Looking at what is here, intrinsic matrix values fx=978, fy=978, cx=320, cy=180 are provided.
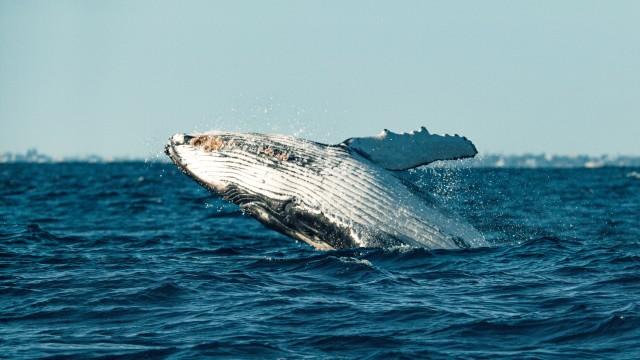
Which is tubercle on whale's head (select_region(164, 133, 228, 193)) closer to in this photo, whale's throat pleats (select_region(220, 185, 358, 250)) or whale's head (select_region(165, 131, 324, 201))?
whale's head (select_region(165, 131, 324, 201))

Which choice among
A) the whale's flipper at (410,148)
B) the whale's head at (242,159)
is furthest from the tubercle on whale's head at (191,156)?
the whale's flipper at (410,148)

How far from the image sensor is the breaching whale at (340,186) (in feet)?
34.6

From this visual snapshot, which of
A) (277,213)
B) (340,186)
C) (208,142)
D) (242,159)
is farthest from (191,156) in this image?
(340,186)

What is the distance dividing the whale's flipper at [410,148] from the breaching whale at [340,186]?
0.01 metres

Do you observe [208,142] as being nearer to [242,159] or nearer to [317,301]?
[242,159]

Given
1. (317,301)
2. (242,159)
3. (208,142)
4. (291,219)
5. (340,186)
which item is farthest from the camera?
(208,142)

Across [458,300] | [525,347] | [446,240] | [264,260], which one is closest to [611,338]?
[525,347]

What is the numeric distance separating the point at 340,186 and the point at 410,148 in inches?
33.9

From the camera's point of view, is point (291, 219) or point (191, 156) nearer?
point (291, 219)

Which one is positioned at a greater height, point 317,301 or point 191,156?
point 191,156

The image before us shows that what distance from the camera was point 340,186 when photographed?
1057cm

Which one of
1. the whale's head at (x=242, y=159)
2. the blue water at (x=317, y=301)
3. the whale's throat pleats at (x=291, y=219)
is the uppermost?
the whale's head at (x=242, y=159)

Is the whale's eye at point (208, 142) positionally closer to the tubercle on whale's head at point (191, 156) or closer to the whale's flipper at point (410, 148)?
the tubercle on whale's head at point (191, 156)

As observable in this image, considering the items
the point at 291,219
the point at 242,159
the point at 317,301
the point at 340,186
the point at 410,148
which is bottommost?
the point at 317,301
